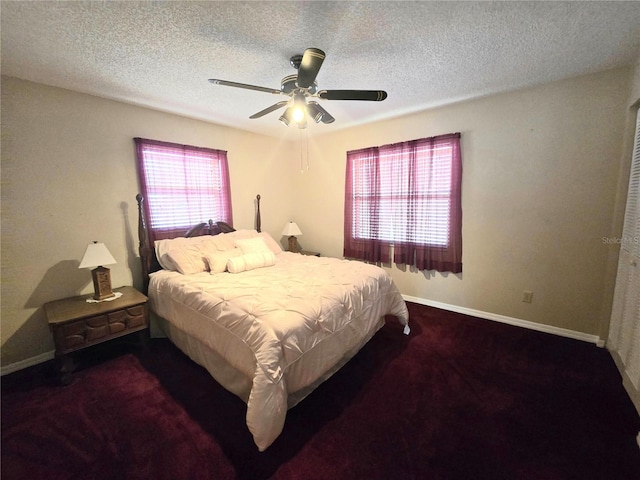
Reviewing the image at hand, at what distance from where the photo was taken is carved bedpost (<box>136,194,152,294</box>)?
8.68 ft

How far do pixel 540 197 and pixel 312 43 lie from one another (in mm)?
2539

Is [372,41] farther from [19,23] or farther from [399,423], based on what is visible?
[399,423]

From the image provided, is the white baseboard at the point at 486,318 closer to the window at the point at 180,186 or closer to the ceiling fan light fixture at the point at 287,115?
the window at the point at 180,186

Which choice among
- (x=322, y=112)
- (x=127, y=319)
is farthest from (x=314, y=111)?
(x=127, y=319)

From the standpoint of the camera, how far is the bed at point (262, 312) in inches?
54.9

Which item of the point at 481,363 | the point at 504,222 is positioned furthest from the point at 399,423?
the point at 504,222

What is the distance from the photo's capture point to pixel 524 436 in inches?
57.2

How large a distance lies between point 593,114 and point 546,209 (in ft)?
2.83

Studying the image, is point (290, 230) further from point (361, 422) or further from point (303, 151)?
point (361, 422)

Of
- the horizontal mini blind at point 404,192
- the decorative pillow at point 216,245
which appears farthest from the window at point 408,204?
the decorative pillow at point 216,245

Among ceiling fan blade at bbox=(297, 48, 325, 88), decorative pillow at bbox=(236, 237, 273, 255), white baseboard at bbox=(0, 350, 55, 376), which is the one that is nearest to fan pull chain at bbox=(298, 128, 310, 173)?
decorative pillow at bbox=(236, 237, 273, 255)

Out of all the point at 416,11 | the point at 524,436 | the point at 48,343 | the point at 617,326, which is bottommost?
the point at 524,436

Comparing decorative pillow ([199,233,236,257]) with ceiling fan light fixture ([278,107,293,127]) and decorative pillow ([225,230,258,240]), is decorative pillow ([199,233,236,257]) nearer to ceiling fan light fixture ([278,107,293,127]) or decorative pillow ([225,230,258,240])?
decorative pillow ([225,230,258,240])

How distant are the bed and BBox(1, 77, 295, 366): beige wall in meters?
0.36
